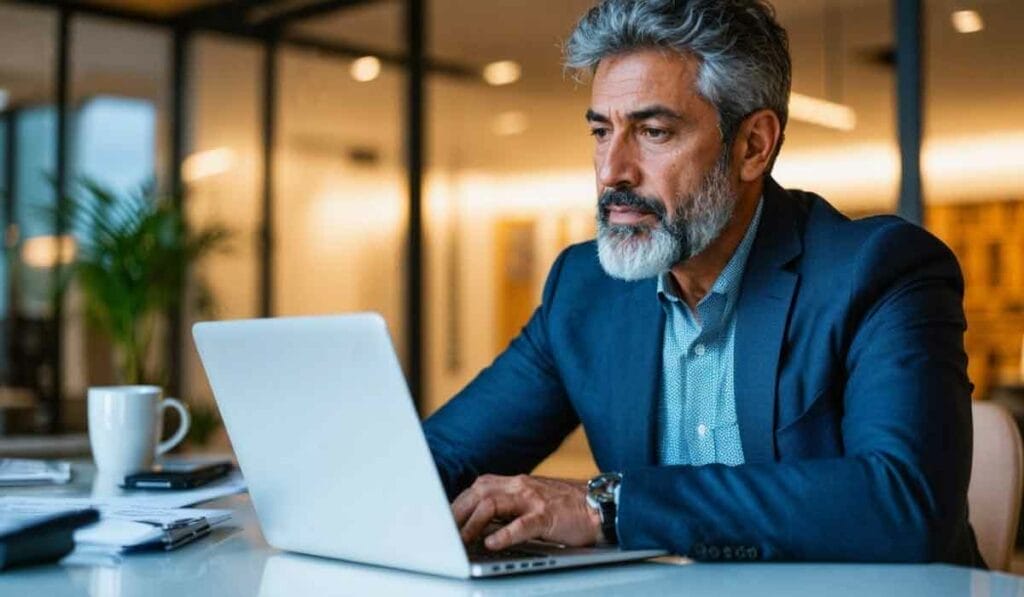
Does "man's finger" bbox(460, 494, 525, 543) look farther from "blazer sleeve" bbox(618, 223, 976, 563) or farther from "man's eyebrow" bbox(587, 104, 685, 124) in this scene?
"man's eyebrow" bbox(587, 104, 685, 124)

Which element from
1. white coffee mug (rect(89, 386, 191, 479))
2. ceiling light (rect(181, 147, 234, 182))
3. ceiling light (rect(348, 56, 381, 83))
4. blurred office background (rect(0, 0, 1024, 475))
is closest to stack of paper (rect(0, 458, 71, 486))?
white coffee mug (rect(89, 386, 191, 479))

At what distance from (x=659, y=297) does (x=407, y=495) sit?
0.80 metres

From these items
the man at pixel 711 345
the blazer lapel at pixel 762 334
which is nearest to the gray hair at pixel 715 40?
the man at pixel 711 345

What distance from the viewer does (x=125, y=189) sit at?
22.9 feet

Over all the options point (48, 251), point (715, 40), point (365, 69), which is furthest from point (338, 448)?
point (48, 251)

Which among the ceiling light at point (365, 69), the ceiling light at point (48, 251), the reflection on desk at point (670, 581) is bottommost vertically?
the reflection on desk at point (670, 581)

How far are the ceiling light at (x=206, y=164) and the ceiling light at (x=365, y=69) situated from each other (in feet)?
3.24

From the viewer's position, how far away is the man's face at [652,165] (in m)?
1.83

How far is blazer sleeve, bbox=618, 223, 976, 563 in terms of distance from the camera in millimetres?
1327

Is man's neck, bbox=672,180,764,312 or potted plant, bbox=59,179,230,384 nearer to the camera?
man's neck, bbox=672,180,764,312

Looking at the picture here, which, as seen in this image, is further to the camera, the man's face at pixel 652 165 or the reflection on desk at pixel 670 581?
the man's face at pixel 652 165

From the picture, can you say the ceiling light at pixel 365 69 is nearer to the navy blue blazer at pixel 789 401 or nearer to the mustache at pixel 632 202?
the navy blue blazer at pixel 789 401

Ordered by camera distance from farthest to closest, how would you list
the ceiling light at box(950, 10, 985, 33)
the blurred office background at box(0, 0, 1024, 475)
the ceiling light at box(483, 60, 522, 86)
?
the ceiling light at box(483, 60, 522, 86), the blurred office background at box(0, 0, 1024, 475), the ceiling light at box(950, 10, 985, 33)

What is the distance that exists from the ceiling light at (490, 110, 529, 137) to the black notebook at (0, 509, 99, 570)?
5.91 m
